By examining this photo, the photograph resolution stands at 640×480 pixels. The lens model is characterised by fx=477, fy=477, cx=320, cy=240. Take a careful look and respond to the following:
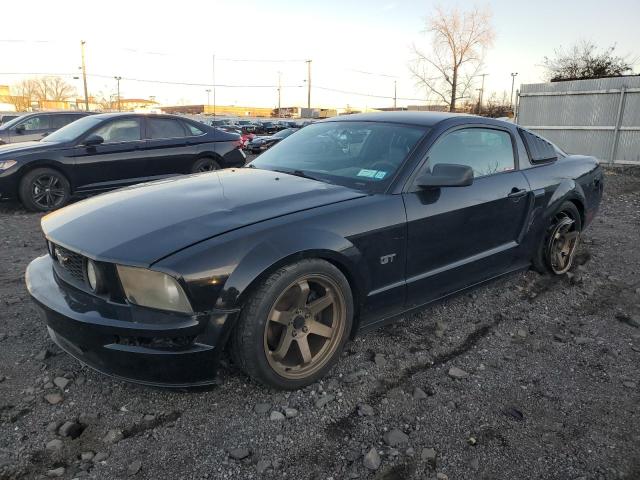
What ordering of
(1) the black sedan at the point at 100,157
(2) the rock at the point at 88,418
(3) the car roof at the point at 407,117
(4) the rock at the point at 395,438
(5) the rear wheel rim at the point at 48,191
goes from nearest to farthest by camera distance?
(4) the rock at the point at 395,438 → (2) the rock at the point at 88,418 → (3) the car roof at the point at 407,117 → (1) the black sedan at the point at 100,157 → (5) the rear wheel rim at the point at 48,191

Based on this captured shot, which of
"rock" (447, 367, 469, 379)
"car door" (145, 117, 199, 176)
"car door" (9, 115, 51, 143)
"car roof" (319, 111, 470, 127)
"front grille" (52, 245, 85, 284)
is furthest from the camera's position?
"car door" (9, 115, 51, 143)

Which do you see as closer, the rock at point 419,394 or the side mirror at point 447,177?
the rock at point 419,394

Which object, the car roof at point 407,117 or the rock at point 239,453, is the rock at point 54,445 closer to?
the rock at point 239,453

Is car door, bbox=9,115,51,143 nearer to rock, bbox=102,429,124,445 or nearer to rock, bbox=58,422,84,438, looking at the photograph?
rock, bbox=58,422,84,438

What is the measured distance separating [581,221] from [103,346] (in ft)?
13.8

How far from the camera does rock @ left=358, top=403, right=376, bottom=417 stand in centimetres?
240

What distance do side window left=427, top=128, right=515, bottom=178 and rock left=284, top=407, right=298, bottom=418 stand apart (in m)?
1.69

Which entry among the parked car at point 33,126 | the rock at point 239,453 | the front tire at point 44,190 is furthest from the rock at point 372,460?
the parked car at point 33,126

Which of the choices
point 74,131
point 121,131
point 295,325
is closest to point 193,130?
point 121,131

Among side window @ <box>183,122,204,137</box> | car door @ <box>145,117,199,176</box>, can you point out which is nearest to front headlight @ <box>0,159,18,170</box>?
car door @ <box>145,117,199,176</box>

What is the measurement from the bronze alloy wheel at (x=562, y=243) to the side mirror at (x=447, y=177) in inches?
68.7

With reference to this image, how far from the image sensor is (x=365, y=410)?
243 centimetres

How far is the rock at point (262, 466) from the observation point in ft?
6.63

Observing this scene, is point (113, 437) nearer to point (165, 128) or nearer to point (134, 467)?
point (134, 467)
